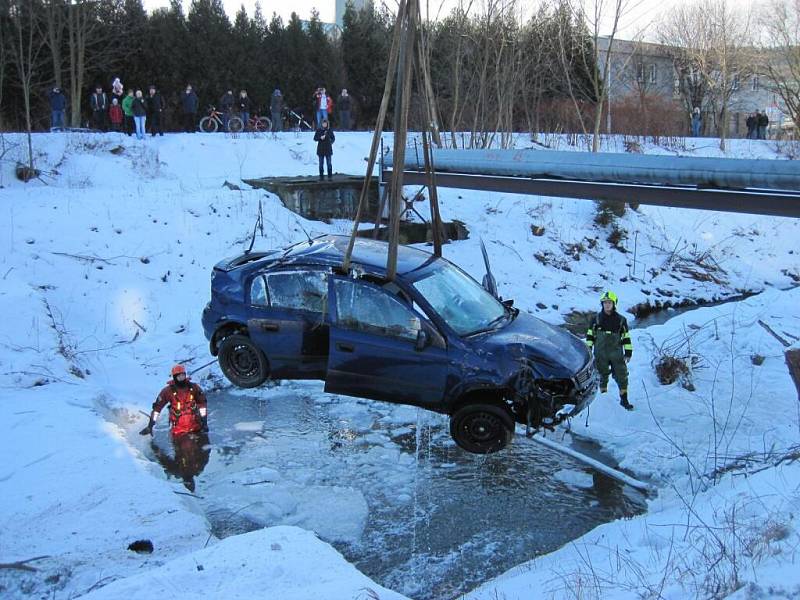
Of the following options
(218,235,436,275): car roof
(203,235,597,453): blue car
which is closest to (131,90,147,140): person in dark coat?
(218,235,436,275): car roof

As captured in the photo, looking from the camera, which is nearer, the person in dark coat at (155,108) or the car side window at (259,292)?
the car side window at (259,292)

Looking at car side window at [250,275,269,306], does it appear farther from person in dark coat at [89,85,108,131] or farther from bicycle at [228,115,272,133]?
person in dark coat at [89,85,108,131]

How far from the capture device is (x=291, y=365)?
8336mm

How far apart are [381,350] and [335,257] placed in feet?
4.08

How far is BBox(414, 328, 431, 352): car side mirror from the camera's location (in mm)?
7395

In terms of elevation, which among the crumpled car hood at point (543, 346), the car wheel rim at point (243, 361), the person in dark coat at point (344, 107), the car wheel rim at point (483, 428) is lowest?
the car wheel rim at point (483, 428)

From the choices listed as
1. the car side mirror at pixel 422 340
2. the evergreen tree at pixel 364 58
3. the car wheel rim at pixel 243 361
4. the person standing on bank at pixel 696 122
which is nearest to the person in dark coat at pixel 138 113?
the evergreen tree at pixel 364 58

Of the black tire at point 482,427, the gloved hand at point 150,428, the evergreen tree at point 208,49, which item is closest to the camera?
the black tire at point 482,427

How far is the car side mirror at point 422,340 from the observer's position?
739cm

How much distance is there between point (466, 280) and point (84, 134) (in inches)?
627

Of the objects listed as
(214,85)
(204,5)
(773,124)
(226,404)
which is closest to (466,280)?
(226,404)

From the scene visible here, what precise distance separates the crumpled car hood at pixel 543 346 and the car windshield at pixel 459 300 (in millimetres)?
260

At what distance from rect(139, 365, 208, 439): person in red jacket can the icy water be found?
248mm

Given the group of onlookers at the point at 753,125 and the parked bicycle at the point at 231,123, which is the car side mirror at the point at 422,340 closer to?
the parked bicycle at the point at 231,123
